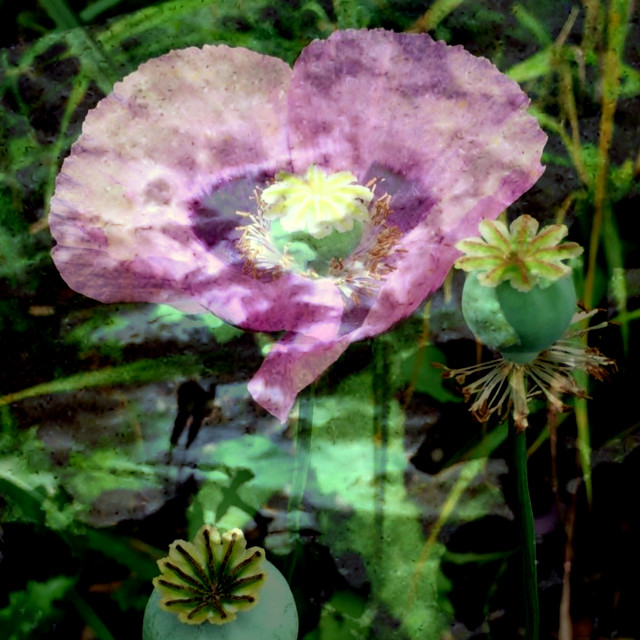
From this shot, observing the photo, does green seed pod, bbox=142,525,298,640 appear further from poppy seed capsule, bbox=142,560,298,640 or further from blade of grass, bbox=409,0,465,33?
blade of grass, bbox=409,0,465,33

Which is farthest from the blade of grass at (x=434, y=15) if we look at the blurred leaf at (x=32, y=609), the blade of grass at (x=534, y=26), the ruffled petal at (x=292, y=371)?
the blurred leaf at (x=32, y=609)

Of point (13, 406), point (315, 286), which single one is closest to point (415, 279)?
point (315, 286)

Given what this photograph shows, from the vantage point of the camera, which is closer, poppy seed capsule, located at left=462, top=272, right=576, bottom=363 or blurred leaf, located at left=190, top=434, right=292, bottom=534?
poppy seed capsule, located at left=462, top=272, right=576, bottom=363

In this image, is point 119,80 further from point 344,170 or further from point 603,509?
point 603,509

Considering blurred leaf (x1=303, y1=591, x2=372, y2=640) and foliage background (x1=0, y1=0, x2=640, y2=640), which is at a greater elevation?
foliage background (x1=0, y1=0, x2=640, y2=640)

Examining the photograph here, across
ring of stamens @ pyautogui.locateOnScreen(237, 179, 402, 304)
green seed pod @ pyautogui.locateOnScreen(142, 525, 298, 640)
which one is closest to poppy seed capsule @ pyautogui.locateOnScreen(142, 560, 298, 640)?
green seed pod @ pyautogui.locateOnScreen(142, 525, 298, 640)

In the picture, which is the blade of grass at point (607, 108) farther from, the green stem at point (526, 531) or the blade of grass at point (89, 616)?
the blade of grass at point (89, 616)
